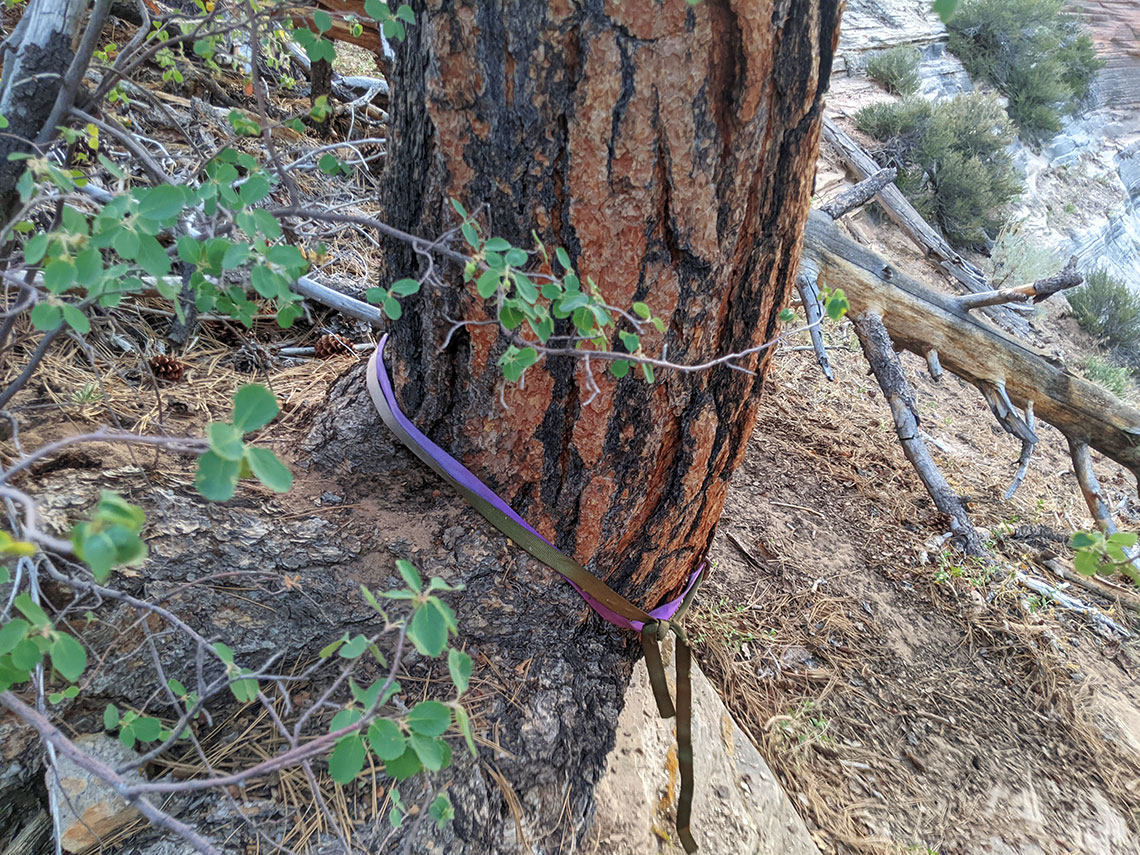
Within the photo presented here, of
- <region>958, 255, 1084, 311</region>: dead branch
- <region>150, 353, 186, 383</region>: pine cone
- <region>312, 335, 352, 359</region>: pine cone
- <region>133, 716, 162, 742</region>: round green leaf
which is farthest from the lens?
<region>958, 255, 1084, 311</region>: dead branch

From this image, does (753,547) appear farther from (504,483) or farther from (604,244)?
(604,244)

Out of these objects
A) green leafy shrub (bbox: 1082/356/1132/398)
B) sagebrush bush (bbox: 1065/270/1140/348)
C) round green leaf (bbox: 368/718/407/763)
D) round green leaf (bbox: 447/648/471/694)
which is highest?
round green leaf (bbox: 447/648/471/694)

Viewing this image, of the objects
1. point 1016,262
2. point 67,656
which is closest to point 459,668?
point 67,656

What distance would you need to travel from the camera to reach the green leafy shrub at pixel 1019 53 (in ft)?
35.2

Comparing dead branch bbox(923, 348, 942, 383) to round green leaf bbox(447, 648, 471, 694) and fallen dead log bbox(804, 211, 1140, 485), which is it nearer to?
fallen dead log bbox(804, 211, 1140, 485)

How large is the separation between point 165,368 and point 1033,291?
9.07 feet

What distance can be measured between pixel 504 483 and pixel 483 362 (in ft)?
0.88

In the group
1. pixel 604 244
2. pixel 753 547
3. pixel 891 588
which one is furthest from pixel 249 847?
pixel 891 588

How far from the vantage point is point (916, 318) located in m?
2.88

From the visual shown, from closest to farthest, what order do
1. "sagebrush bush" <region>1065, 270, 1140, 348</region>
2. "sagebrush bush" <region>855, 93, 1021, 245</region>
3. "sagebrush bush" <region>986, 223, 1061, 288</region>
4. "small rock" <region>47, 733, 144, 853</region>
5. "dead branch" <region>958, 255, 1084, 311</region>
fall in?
1. "small rock" <region>47, 733, 144, 853</region>
2. "dead branch" <region>958, 255, 1084, 311</region>
3. "sagebrush bush" <region>986, 223, 1061, 288</region>
4. "sagebrush bush" <region>855, 93, 1021, 245</region>
5. "sagebrush bush" <region>1065, 270, 1140, 348</region>

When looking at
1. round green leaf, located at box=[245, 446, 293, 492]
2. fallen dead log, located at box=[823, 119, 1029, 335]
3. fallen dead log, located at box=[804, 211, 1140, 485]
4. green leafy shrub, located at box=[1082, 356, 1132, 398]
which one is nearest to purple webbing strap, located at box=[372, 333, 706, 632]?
round green leaf, located at box=[245, 446, 293, 492]

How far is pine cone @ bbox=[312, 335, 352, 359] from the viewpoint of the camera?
196 cm

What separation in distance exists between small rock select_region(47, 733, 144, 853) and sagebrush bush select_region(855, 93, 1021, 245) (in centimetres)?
924

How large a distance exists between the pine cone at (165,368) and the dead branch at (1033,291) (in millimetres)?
2550
